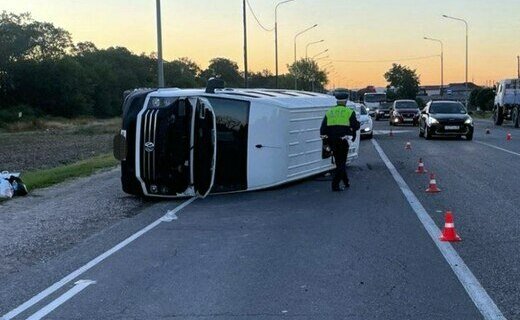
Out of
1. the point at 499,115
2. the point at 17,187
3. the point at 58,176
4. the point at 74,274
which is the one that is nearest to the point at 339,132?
the point at 17,187

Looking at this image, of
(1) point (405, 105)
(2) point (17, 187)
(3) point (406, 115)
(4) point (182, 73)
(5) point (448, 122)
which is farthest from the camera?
(4) point (182, 73)

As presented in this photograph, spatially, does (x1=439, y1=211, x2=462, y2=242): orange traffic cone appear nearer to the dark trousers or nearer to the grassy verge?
the dark trousers

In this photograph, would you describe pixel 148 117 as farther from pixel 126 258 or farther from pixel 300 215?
pixel 126 258

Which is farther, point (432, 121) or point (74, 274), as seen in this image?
point (432, 121)

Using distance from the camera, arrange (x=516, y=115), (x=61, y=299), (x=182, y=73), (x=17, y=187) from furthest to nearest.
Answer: (x=182, y=73) < (x=516, y=115) < (x=17, y=187) < (x=61, y=299)

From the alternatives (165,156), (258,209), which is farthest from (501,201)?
(165,156)

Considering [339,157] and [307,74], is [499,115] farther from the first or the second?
[307,74]

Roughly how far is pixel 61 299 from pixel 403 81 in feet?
455

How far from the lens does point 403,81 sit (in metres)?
139

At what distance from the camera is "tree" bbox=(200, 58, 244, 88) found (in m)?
132

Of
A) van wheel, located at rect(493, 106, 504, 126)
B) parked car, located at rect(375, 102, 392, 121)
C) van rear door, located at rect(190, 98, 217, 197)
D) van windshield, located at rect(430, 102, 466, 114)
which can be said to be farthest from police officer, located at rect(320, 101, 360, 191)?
parked car, located at rect(375, 102, 392, 121)

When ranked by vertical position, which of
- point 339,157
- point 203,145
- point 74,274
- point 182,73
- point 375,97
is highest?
point 182,73

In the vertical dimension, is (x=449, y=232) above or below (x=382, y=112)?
below

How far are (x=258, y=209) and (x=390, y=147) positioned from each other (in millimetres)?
13725
